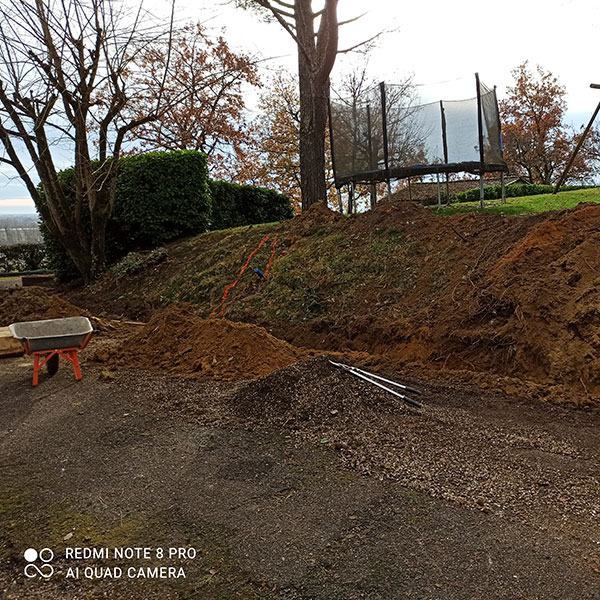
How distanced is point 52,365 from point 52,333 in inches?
19.0

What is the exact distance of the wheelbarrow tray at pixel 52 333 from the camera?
17.8 feet

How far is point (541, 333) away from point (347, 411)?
2.15 metres

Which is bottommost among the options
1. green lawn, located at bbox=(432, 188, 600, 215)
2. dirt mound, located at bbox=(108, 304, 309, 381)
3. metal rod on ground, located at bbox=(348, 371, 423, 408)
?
metal rod on ground, located at bbox=(348, 371, 423, 408)

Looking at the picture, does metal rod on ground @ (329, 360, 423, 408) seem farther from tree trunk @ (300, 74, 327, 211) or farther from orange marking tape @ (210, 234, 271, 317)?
tree trunk @ (300, 74, 327, 211)

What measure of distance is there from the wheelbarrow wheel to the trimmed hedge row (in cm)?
709

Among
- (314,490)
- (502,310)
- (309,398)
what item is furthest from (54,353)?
(502,310)

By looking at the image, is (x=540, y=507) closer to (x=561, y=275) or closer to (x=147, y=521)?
(x=147, y=521)

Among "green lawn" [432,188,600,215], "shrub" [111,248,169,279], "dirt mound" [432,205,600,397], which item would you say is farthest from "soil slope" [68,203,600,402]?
"green lawn" [432,188,600,215]

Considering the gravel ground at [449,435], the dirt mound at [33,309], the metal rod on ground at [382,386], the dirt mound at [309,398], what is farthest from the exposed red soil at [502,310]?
the dirt mound at [33,309]

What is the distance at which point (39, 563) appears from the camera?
8.48 ft

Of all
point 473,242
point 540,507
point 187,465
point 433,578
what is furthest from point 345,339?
point 433,578

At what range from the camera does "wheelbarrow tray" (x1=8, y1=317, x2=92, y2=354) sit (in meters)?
5.41

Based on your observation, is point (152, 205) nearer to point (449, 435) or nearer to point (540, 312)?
point (540, 312)

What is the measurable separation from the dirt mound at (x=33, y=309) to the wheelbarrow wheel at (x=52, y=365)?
2.93 metres
